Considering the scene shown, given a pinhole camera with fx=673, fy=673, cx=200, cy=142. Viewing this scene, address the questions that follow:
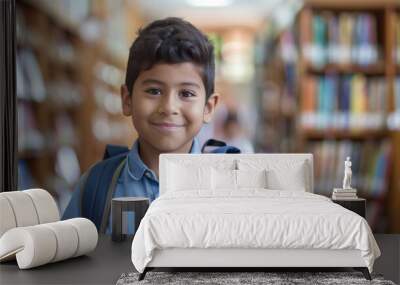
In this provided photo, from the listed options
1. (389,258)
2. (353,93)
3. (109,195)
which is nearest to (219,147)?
(109,195)

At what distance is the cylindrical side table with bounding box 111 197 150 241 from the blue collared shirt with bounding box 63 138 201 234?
0.35m

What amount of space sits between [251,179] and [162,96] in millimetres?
1013

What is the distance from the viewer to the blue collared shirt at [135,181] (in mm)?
5152

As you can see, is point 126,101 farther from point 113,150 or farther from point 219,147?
point 219,147

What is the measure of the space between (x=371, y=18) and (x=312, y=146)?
110 cm

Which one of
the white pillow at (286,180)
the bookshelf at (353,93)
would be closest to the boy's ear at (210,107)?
the bookshelf at (353,93)

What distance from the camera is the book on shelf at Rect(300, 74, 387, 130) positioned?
16.8 feet

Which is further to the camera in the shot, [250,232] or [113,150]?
[113,150]

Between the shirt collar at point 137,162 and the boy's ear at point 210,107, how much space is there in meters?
0.19

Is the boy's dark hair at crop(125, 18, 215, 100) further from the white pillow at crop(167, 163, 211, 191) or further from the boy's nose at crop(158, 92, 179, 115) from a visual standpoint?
the white pillow at crop(167, 163, 211, 191)

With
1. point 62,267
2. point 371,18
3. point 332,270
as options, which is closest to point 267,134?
point 371,18

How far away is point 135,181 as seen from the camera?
17.0 ft

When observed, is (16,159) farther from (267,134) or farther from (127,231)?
(267,134)

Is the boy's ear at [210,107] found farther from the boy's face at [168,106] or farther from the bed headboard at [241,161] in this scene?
the bed headboard at [241,161]
